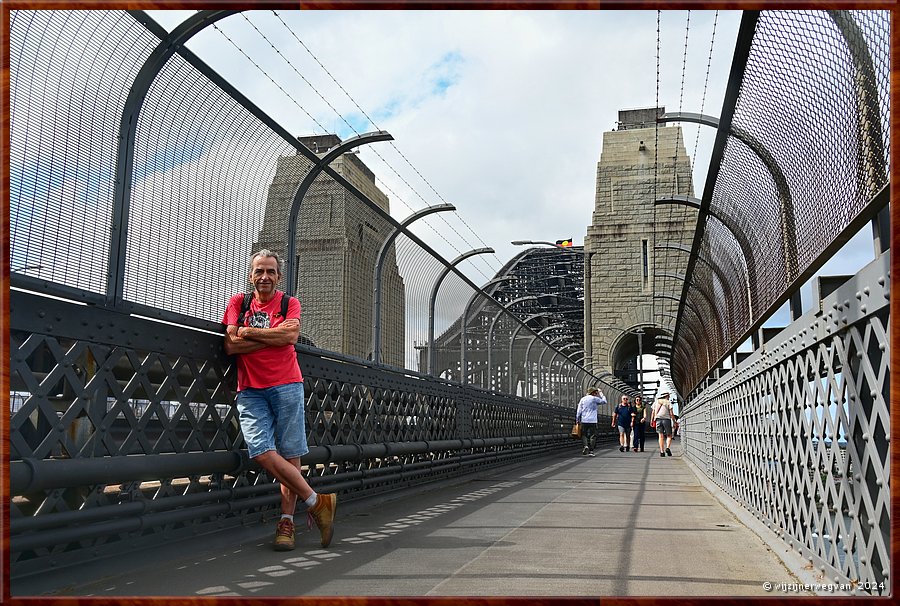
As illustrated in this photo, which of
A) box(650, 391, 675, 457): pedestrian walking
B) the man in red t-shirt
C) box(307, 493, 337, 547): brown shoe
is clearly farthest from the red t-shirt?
box(650, 391, 675, 457): pedestrian walking

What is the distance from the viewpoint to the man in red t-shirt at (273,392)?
4.89m

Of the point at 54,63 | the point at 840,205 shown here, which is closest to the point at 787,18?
the point at 840,205

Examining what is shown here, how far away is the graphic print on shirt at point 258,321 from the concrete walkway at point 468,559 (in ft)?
4.04

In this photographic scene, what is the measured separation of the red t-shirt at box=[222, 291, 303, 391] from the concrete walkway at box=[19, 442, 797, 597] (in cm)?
94

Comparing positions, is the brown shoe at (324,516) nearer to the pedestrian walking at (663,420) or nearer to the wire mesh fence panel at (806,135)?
the wire mesh fence panel at (806,135)

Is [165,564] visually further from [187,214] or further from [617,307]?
[617,307]

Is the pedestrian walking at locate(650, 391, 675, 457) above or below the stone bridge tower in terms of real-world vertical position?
below

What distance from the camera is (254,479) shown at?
228 inches

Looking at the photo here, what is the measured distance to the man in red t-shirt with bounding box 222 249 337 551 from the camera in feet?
16.0

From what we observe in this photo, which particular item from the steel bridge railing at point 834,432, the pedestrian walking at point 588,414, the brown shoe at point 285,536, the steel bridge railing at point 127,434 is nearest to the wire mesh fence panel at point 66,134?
the steel bridge railing at point 127,434

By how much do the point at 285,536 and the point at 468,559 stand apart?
1.04 m

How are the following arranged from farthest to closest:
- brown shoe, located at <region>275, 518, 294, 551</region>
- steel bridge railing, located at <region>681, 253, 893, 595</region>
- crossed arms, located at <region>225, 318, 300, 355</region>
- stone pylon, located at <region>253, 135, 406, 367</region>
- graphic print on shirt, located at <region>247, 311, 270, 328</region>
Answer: stone pylon, located at <region>253, 135, 406, 367</region> < graphic print on shirt, located at <region>247, 311, 270, 328</region> < crossed arms, located at <region>225, 318, 300, 355</region> < brown shoe, located at <region>275, 518, 294, 551</region> < steel bridge railing, located at <region>681, 253, 893, 595</region>

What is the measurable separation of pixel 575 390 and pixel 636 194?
1994cm

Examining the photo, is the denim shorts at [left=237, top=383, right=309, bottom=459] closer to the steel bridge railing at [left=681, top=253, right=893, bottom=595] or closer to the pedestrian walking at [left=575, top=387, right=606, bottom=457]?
the steel bridge railing at [left=681, top=253, right=893, bottom=595]
